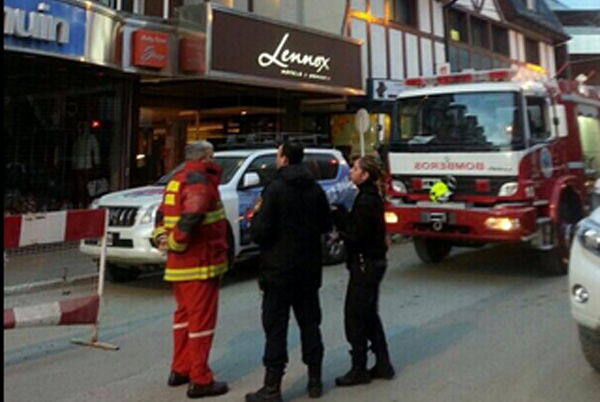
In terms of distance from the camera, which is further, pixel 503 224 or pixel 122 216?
pixel 122 216

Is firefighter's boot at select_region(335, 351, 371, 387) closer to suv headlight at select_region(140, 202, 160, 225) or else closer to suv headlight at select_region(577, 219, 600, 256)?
suv headlight at select_region(577, 219, 600, 256)

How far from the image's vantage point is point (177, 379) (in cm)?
466

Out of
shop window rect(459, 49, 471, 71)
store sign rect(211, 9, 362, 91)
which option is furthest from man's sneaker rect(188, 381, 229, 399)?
shop window rect(459, 49, 471, 71)

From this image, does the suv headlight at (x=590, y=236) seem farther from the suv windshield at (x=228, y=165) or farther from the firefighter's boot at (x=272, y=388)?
the suv windshield at (x=228, y=165)

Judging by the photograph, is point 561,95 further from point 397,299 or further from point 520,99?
point 397,299

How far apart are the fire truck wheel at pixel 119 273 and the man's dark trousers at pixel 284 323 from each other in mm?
5467

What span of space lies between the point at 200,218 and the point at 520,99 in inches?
221

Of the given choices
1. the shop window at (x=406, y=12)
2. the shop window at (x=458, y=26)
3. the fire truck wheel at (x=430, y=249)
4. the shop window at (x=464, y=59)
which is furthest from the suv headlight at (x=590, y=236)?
the shop window at (x=464, y=59)

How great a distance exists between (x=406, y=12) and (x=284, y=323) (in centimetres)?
1895

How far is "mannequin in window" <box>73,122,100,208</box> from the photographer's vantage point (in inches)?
501

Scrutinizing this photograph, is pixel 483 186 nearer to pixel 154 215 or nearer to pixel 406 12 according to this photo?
pixel 154 215

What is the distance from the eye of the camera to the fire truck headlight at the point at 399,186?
8812 millimetres

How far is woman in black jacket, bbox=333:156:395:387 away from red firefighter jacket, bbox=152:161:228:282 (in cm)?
95

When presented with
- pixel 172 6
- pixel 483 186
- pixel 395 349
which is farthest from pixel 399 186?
pixel 172 6
